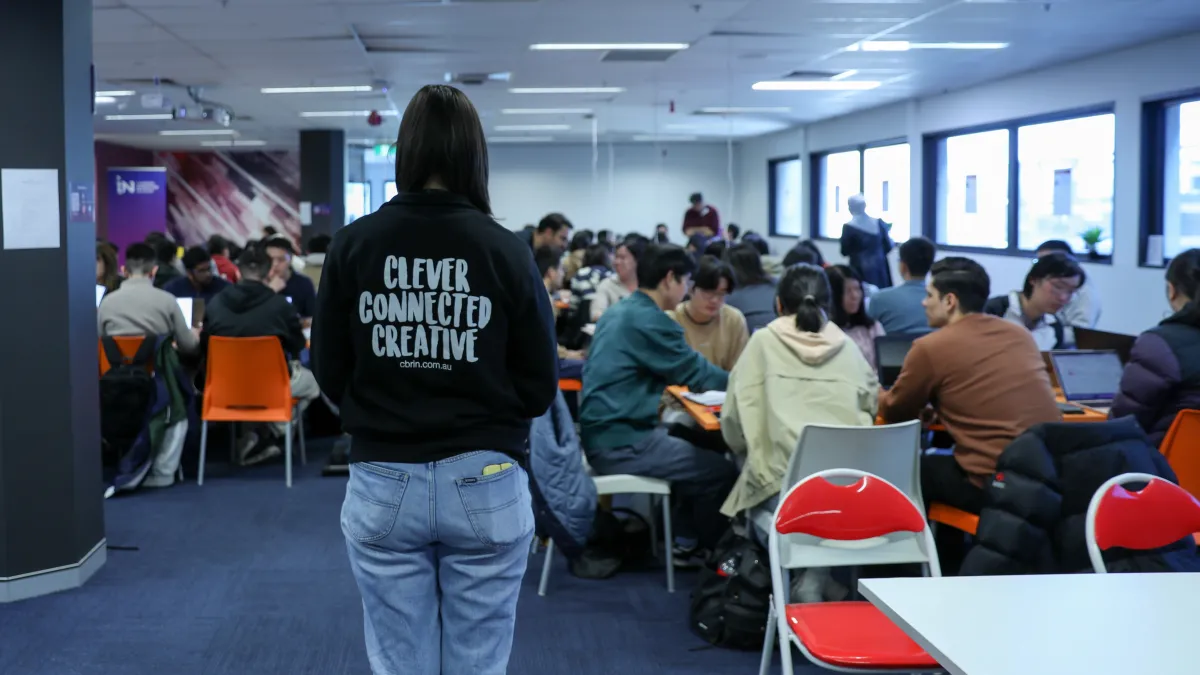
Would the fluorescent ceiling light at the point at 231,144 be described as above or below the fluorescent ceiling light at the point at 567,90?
above

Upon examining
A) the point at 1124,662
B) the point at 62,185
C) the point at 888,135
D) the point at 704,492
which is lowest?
the point at 704,492

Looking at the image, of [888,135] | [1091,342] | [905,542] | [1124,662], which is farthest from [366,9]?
[888,135]

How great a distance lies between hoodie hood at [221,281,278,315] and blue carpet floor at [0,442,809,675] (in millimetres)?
1244

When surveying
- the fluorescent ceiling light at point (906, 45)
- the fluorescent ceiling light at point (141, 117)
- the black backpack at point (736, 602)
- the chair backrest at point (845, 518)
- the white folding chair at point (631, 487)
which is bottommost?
the black backpack at point (736, 602)

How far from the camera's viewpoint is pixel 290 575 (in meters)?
4.50

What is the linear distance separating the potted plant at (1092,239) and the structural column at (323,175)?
411 inches

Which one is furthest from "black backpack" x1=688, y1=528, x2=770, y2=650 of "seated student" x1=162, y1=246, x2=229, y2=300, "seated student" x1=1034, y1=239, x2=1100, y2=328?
"seated student" x1=162, y1=246, x2=229, y2=300

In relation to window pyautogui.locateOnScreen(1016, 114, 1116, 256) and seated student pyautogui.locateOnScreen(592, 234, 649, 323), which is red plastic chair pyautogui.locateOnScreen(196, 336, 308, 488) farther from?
window pyautogui.locateOnScreen(1016, 114, 1116, 256)

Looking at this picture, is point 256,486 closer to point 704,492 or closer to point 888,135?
point 704,492

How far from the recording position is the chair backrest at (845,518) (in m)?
2.77

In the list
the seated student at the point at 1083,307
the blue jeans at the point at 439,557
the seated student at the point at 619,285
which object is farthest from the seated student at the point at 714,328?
the blue jeans at the point at 439,557

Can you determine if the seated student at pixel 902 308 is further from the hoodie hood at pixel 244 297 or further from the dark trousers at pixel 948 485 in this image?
the hoodie hood at pixel 244 297

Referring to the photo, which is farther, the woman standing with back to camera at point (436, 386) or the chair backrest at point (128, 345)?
the chair backrest at point (128, 345)

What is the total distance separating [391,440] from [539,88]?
32.5ft
